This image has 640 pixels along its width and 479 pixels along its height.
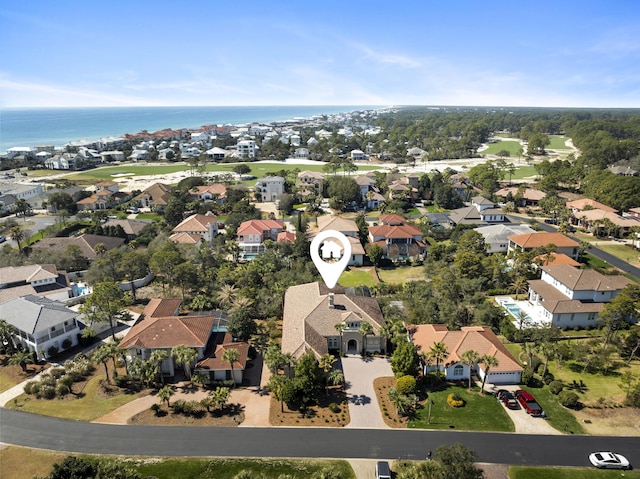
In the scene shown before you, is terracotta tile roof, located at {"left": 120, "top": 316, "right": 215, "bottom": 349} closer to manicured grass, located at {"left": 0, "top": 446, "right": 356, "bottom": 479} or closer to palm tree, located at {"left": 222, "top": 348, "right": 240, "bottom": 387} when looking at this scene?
palm tree, located at {"left": 222, "top": 348, "right": 240, "bottom": 387}

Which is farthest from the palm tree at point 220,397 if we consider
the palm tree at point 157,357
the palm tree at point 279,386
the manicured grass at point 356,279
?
the manicured grass at point 356,279

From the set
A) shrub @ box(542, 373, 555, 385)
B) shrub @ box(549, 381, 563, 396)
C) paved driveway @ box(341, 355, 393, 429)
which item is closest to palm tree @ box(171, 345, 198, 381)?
paved driveway @ box(341, 355, 393, 429)

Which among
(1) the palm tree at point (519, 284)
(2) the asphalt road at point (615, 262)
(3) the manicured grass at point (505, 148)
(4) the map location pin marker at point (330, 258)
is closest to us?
(4) the map location pin marker at point (330, 258)

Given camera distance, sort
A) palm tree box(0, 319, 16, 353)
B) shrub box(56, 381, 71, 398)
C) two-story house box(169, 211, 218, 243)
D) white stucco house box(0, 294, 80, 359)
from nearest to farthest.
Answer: shrub box(56, 381, 71, 398)
palm tree box(0, 319, 16, 353)
white stucco house box(0, 294, 80, 359)
two-story house box(169, 211, 218, 243)

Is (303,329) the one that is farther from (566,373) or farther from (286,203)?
(286,203)

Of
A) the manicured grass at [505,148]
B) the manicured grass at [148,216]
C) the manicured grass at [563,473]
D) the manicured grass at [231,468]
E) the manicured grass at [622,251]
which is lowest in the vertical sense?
the manicured grass at [563,473]

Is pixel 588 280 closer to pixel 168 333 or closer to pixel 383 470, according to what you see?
pixel 383 470

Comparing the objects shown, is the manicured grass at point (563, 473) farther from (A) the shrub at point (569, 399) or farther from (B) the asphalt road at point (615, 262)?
(B) the asphalt road at point (615, 262)
